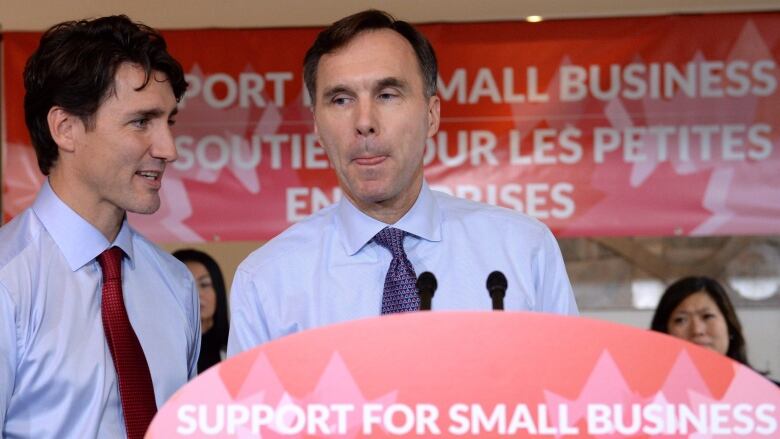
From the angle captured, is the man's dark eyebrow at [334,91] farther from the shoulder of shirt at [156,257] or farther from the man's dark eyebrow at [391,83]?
the shoulder of shirt at [156,257]

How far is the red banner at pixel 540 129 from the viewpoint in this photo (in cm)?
410

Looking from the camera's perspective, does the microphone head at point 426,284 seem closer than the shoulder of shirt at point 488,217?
Yes

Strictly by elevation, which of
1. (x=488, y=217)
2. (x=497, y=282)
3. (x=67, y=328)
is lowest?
(x=67, y=328)

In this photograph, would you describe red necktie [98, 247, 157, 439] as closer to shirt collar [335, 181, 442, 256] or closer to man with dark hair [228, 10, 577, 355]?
man with dark hair [228, 10, 577, 355]

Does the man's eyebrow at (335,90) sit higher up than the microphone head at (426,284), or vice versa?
the man's eyebrow at (335,90)

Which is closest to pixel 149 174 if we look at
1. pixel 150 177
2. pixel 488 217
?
pixel 150 177

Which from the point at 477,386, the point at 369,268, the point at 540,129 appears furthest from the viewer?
the point at 540,129

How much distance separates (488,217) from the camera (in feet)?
6.77

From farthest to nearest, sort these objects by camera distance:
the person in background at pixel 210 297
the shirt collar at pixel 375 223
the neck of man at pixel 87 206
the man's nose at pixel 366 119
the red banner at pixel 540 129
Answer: the person in background at pixel 210 297 < the red banner at pixel 540 129 < the neck of man at pixel 87 206 < the shirt collar at pixel 375 223 < the man's nose at pixel 366 119

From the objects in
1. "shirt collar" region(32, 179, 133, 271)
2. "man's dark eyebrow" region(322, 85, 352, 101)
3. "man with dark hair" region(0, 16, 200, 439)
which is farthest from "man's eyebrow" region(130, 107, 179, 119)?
"man's dark eyebrow" region(322, 85, 352, 101)

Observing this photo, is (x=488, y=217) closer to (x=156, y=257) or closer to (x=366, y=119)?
(x=366, y=119)

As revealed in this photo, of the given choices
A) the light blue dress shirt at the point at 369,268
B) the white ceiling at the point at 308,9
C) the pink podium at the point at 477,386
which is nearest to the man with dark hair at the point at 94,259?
the light blue dress shirt at the point at 369,268

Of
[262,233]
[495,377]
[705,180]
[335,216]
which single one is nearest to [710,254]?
[705,180]

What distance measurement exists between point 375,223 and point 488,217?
0.23 meters
